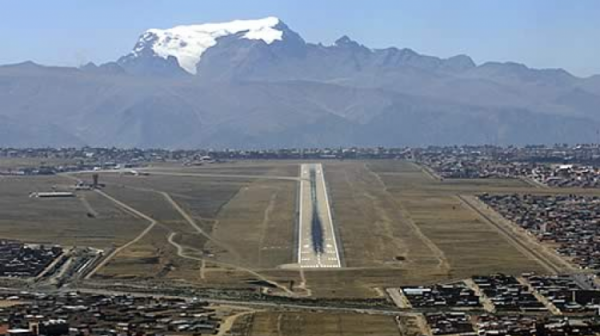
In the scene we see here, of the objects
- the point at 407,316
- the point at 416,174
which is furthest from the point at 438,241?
the point at 416,174

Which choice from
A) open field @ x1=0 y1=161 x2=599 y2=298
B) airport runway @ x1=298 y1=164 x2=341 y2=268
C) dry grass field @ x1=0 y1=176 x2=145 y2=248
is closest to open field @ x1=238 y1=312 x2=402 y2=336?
open field @ x1=0 y1=161 x2=599 y2=298

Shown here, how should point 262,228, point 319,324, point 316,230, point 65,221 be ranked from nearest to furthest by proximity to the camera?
point 319,324, point 316,230, point 262,228, point 65,221

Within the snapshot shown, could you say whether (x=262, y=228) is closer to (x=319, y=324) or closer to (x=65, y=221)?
(x=65, y=221)

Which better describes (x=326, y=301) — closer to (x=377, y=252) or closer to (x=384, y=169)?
(x=377, y=252)

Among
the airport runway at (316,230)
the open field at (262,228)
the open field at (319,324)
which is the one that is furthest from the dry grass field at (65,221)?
the open field at (319,324)

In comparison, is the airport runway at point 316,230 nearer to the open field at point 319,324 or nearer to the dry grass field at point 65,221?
the dry grass field at point 65,221

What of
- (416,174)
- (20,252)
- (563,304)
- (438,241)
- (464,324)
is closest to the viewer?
(464,324)

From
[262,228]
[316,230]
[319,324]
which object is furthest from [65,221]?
[319,324]
